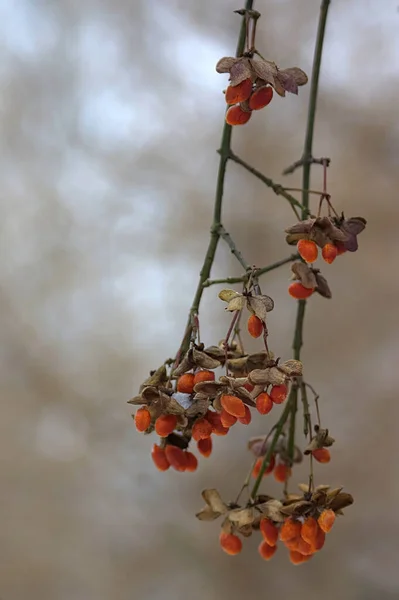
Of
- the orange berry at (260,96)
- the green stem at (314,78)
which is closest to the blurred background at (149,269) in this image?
the green stem at (314,78)

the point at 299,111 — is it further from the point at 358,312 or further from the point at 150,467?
the point at 150,467

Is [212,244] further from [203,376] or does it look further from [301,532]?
[301,532]

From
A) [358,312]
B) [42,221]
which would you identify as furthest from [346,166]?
[42,221]

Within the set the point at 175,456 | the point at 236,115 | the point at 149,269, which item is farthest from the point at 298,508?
the point at 149,269

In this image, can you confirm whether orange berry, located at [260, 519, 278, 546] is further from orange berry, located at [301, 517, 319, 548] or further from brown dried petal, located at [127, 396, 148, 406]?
brown dried petal, located at [127, 396, 148, 406]

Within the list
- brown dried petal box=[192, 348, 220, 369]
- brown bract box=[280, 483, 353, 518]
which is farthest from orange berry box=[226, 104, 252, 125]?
brown bract box=[280, 483, 353, 518]

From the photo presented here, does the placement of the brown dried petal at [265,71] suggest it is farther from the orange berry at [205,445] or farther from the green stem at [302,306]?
the orange berry at [205,445]
